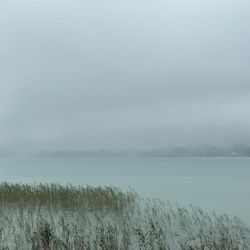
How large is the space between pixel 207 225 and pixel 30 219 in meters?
8.54

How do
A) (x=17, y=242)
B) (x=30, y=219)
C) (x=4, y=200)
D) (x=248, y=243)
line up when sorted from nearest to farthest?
(x=17, y=242)
(x=248, y=243)
(x=30, y=219)
(x=4, y=200)

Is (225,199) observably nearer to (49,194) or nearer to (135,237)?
(49,194)

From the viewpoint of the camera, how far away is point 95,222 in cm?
2078

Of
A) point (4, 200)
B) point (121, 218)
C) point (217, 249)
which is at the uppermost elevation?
point (4, 200)

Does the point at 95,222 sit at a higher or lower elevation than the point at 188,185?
lower

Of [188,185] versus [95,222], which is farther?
[188,185]

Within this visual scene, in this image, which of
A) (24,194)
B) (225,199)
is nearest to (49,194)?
(24,194)

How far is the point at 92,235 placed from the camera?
→ 58.2ft

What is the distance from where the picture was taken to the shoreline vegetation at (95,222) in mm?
15797

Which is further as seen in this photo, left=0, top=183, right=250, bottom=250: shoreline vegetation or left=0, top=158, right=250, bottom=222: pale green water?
left=0, top=158, right=250, bottom=222: pale green water

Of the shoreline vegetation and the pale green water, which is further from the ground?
the pale green water

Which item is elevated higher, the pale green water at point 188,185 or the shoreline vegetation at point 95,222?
the pale green water at point 188,185

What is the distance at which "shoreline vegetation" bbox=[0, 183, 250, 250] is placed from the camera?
15797mm

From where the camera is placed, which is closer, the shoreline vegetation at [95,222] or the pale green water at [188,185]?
the shoreline vegetation at [95,222]
